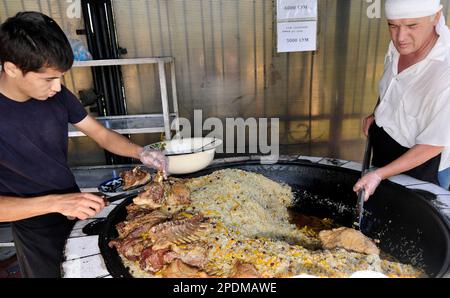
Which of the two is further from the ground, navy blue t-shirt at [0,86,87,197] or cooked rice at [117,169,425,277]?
navy blue t-shirt at [0,86,87,197]

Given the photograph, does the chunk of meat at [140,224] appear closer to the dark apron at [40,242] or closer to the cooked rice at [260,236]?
the cooked rice at [260,236]

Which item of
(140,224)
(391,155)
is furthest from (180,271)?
(391,155)

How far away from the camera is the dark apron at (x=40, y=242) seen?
6.72 ft

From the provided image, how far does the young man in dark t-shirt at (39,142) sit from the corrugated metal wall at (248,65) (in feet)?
6.69

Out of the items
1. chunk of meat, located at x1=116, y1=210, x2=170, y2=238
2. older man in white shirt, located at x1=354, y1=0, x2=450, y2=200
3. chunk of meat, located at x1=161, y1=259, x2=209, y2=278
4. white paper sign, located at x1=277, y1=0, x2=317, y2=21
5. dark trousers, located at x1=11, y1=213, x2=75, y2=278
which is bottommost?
dark trousers, located at x1=11, y1=213, x2=75, y2=278

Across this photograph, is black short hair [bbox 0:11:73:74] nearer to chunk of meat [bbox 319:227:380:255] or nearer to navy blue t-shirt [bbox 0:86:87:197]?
navy blue t-shirt [bbox 0:86:87:197]

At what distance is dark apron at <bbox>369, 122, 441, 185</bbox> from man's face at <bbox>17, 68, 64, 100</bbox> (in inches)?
90.5

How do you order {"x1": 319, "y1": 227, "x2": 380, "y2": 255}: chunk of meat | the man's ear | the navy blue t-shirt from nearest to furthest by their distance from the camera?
the man's ear, {"x1": 319, "y1": 227, "x2": 380, "y2": 255}: chunk of meat, the navy blue t-shirt

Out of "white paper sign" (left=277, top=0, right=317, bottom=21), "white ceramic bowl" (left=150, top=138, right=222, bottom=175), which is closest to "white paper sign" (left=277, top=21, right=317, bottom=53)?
→ "white paper sign" (left=277, top=0, right=317, bottom=21)

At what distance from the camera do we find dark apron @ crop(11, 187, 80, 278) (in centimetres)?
205

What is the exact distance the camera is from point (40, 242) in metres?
2.09

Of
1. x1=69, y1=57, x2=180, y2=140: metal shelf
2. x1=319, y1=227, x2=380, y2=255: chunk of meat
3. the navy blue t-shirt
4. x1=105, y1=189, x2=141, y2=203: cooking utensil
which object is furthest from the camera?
x1=69, y1=57, x2=180, y2=140: metal shelf
